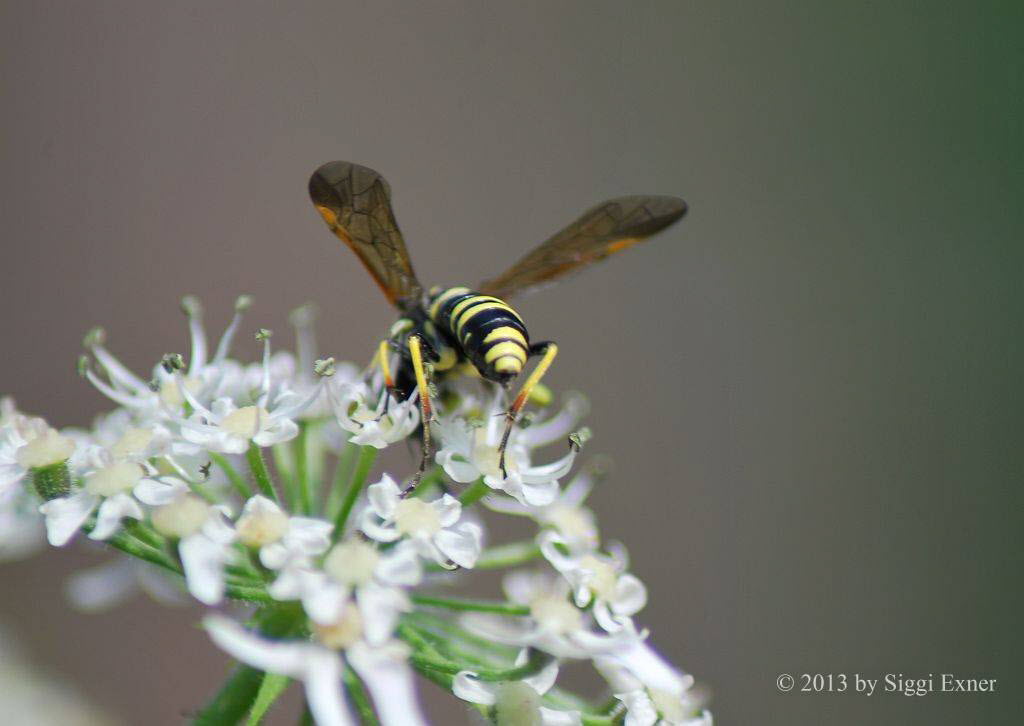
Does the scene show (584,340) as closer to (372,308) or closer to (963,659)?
(372,308)

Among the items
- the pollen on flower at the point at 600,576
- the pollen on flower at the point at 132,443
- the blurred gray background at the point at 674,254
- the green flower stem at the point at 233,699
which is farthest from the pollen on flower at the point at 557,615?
the blurred gray background at the point at 674,254

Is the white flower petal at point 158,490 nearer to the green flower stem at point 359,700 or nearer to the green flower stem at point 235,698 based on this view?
the green flower stem at point 235,698

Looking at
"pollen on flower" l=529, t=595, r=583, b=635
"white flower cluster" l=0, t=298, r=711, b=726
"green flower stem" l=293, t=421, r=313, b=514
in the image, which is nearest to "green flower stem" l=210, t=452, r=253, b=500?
"white flower cluster" l=0, t=298, r=711, b=726

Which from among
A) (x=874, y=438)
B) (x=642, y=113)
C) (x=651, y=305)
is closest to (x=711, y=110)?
(x=642, y=113)

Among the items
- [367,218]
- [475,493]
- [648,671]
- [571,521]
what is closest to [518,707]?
[648,671]

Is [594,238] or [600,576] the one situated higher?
[594,238]

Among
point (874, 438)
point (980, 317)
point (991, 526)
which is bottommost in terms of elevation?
point (991, 526)

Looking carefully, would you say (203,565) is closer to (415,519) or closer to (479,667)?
(415,519)
